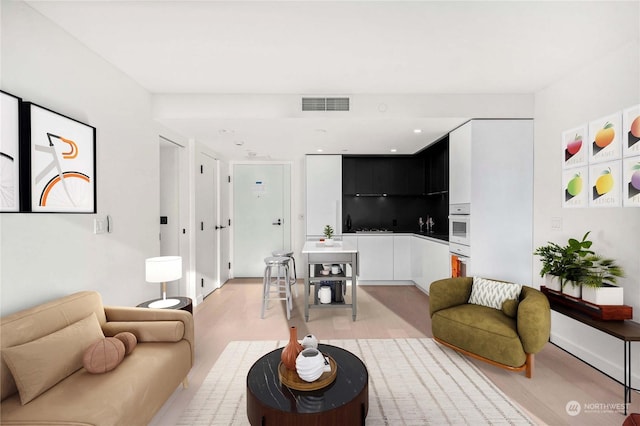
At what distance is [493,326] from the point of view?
8.39ft

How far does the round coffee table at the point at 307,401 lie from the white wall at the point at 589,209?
2.22 metres

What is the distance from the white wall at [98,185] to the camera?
6.14ft

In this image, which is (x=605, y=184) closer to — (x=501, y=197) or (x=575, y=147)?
(x=575, y=147)

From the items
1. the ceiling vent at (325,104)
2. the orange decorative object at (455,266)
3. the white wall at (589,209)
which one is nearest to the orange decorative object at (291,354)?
the ceiling vent at (325,104)

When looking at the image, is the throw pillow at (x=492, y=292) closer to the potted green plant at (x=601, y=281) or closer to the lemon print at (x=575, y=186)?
the potted green plant at (x=601, y=281)

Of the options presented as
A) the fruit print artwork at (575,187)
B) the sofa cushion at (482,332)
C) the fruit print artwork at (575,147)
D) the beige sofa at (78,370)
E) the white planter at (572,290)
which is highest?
the fruit print artwork at (575,147)

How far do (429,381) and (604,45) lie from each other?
294 cm

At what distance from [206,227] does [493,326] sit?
158 inches

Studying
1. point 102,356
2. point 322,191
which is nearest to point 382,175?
point 322,191

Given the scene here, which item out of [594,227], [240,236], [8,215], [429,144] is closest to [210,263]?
[240,236]

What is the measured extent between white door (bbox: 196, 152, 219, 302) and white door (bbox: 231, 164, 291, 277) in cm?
78

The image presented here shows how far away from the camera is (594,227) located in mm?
2689

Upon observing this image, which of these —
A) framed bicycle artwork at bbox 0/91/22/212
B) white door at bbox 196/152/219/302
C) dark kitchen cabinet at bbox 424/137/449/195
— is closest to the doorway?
white door at bbox 196/152/219/302

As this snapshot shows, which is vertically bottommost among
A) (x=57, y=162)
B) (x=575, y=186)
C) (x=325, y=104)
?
(x=575, y=186)
